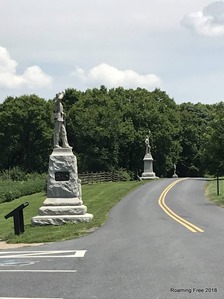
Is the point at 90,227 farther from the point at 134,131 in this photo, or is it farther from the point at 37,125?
the point at 37,125

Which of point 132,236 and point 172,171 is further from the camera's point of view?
point 172,171

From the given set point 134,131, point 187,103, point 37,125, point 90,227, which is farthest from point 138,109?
point 90,227

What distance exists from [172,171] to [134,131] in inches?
532

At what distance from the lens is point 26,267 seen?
9.36m

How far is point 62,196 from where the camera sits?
18281mm

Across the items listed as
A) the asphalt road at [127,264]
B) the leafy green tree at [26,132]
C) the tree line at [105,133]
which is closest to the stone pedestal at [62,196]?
the asphalt road at [127,264]

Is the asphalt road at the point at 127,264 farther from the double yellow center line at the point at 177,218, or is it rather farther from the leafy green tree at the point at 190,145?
the leafy green tree at the point at 190,145

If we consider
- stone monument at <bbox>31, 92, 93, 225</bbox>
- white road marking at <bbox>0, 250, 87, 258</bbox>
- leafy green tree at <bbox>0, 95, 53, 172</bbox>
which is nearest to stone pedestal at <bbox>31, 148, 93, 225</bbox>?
stone monument at <bbox>31, 92, 93, 225</bbox>

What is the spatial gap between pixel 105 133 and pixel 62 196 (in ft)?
143

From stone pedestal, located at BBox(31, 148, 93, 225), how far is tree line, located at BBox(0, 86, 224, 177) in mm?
42964

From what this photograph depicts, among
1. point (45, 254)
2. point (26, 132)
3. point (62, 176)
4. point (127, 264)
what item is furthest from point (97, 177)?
point (127, 264)

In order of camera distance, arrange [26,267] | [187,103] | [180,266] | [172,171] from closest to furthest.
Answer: [180,266]
[26,267]
[172,171]
[187,103]

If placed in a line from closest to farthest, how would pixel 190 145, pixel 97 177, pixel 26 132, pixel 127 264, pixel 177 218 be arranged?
pixel 127 264, pixel 177 218, pixel 97 177, pixel 26 132, pixel 190 145

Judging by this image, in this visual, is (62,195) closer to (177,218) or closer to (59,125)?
(59,125)
